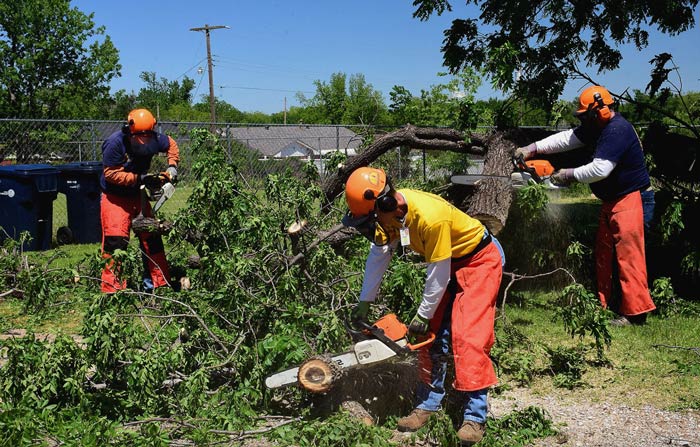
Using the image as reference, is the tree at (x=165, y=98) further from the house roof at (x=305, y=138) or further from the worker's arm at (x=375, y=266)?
the worker's arm at (x=375, y=266)

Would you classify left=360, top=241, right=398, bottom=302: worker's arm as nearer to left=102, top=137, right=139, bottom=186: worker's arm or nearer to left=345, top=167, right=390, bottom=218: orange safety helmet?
left=345, top=167, right=390, bottom=218: orange safety helmet

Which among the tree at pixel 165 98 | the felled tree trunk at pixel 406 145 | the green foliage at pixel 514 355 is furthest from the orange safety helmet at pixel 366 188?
the tree at pixel 165 98

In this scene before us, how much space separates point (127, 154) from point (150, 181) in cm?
41

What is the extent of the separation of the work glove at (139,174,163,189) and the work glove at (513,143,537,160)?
3495 millimetres

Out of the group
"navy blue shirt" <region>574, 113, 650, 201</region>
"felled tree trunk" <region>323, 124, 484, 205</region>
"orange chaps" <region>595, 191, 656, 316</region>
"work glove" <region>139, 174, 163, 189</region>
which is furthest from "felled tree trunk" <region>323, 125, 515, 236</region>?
"work glove" <region>139, 174, 163, 189</region>

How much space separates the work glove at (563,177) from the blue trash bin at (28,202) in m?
7.59

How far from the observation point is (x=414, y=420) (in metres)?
3.85

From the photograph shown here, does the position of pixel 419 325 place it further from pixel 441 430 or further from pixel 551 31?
pixel 551 31

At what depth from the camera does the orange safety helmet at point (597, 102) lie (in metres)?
5.96

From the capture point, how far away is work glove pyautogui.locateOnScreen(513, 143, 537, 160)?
619 centimetres

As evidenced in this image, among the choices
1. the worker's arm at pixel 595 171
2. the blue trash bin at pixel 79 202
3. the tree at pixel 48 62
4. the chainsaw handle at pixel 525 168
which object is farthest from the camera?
the tree at pixel 48 62

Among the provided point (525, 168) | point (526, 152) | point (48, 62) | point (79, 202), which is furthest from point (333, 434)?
point (48, 62)

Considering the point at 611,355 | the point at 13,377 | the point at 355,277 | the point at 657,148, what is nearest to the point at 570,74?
the point at 657,148

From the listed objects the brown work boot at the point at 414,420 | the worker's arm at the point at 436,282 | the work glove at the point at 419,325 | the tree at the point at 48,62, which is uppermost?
the tree at the point at 48,62
